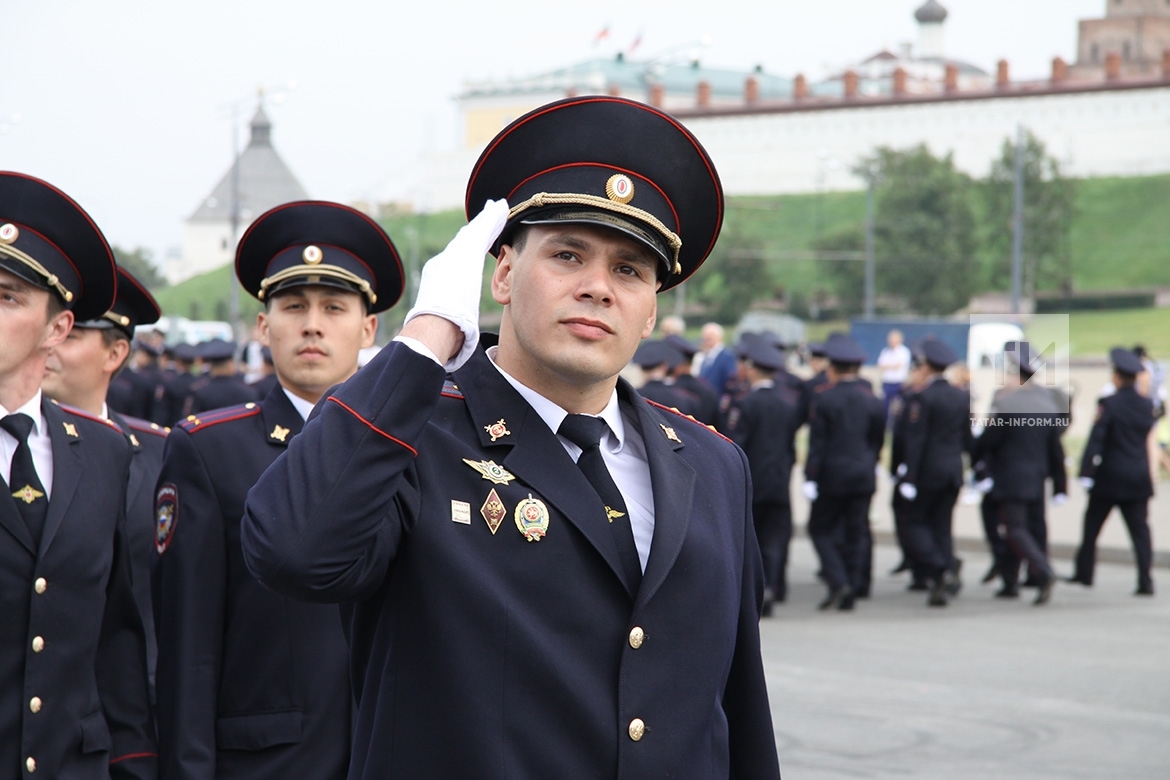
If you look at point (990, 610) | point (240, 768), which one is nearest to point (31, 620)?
point (240, 768)

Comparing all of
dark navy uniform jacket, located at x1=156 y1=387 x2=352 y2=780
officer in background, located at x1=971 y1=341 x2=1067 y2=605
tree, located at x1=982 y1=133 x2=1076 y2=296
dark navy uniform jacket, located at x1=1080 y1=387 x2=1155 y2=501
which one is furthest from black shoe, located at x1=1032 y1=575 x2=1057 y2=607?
tree, located at x1=982 y1=133 x2=1076 y2=296

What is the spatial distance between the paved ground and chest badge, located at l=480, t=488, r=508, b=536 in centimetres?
448

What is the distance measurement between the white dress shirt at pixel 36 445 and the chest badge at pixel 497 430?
1349 mm

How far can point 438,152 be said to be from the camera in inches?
3637

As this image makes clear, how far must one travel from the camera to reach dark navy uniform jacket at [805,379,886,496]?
1190 centimetres

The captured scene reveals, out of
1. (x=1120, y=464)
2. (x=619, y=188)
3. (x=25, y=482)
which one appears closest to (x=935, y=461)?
(x=1120, y=464)

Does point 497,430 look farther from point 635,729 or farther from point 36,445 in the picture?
point 36,445

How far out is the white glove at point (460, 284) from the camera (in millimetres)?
2350

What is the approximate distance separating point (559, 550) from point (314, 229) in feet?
6.85

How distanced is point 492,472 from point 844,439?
9.83m

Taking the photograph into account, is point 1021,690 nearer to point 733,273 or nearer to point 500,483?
point 500,483

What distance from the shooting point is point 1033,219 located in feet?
186

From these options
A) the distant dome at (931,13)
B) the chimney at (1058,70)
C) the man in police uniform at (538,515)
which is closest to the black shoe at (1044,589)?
the man in police uniform at (538,515)

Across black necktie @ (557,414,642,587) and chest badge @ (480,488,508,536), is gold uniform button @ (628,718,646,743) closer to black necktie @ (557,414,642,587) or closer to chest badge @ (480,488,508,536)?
black necktie @ (557,414,642,587)
